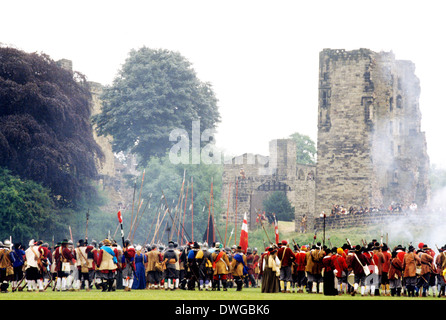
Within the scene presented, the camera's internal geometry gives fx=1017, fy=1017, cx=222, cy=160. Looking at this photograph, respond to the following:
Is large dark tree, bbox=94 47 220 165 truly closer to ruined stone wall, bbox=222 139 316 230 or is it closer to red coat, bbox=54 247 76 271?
ruined stone wall, bbox=222 139 316 230

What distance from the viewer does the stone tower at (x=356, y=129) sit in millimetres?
69000

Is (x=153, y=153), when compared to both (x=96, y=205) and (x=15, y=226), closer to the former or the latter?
(x=96, y=205)

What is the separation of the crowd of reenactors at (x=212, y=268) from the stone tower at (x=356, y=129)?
34952 mm

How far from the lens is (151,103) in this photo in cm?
7681

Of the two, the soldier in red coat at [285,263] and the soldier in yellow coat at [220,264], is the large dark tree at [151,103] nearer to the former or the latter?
the soldier in yellow coat at [220,264]

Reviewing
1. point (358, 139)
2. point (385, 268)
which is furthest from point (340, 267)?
point (358, 139)

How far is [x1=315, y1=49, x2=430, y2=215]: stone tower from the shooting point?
6900 cm

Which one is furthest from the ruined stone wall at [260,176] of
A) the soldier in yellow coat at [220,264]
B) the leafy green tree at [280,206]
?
the soldier in yellow coat at [220,264]

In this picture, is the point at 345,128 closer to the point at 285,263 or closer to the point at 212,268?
the point at 212,268

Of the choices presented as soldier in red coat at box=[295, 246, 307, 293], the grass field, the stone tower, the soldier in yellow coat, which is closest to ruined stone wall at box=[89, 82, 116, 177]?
the stone tower
